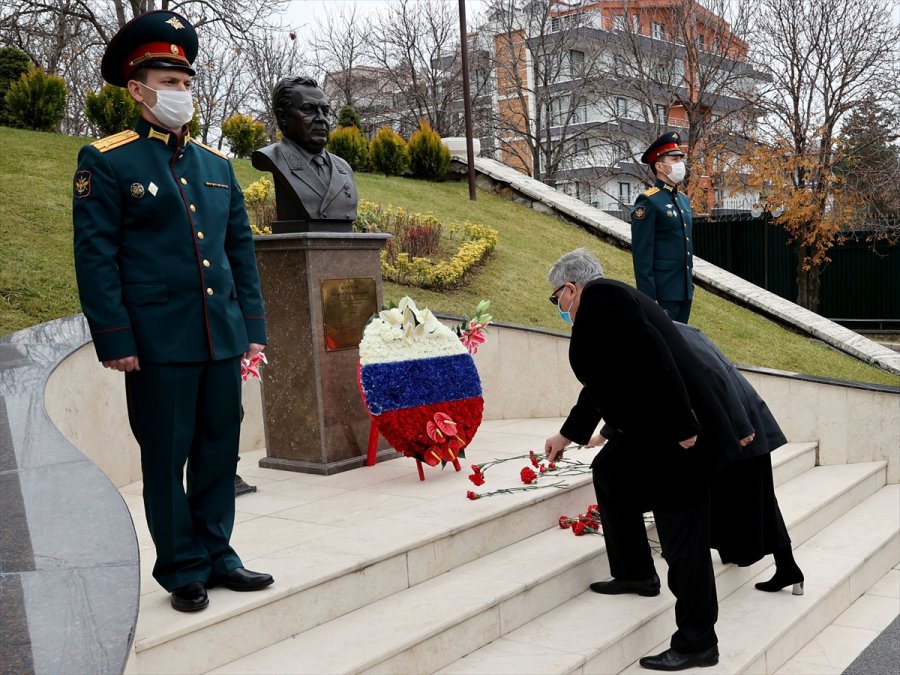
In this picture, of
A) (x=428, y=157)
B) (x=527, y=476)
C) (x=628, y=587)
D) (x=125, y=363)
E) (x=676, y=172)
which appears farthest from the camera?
(x=428, y=157)

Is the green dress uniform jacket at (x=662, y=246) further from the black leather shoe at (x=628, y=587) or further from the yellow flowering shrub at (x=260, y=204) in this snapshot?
the yellow flowering shrub at (x=260, y=204)

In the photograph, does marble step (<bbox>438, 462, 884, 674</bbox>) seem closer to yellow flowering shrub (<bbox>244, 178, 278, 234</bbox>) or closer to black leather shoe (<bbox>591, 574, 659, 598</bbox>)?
black leather shoe (<bbox>591, 574, 659, 598</bbox>)

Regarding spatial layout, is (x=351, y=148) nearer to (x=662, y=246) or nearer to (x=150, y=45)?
(x=662, y=246)

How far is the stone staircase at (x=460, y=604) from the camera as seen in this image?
3.33 meters

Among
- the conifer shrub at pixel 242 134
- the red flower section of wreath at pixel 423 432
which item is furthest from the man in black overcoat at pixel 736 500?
the conifer shrub at pixel 242 134

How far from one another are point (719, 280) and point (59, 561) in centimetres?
1183

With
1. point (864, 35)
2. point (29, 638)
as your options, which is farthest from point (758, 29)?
point (29, 638)

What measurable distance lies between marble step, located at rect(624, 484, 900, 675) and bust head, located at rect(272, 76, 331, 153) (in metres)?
3.69

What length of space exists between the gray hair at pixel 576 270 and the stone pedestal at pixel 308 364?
2.29 metres

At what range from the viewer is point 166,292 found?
3.27m

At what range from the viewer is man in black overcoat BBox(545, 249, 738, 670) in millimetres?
3518

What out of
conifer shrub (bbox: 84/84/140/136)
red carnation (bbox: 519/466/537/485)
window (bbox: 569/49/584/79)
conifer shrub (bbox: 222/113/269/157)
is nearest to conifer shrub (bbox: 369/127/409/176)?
conifer shrub (bbox: 222/113/269/157)

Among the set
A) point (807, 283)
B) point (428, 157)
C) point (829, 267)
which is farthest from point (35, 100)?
point (829, 267)

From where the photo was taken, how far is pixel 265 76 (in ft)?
111
